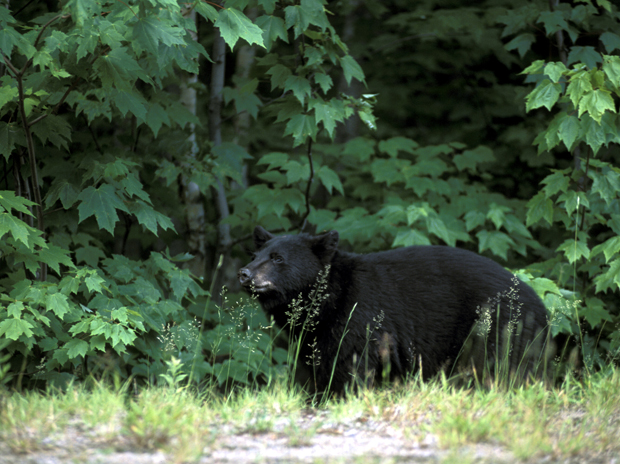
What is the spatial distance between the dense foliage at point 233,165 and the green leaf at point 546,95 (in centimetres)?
2

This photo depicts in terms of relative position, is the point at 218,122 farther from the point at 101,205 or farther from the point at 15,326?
the point at 15,326

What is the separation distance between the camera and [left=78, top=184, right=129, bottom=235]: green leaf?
4344 mm

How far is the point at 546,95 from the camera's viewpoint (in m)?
5.40

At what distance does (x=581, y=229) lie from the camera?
19.5 ft

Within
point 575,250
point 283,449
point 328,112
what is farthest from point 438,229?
point 283,449

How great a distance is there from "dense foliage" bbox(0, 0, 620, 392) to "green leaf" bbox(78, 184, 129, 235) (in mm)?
16

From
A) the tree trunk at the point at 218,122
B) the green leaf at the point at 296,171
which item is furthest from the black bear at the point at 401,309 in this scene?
the tree trunk at the point at 218,122

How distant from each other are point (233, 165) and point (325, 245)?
1900 mm

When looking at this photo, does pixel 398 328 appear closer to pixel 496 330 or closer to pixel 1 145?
pixel 496 330

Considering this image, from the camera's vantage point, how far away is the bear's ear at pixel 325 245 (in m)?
5.13

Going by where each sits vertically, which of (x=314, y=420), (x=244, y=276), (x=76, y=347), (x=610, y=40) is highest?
(x=610, y=40)

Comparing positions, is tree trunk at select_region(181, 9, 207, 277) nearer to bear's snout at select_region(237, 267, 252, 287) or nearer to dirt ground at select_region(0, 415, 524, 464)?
bear's snout at select_region(237, 267, 252, 287)

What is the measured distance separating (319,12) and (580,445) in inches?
150

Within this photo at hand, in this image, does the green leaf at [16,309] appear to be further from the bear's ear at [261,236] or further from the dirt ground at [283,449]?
the bear's ear at [261,236]
